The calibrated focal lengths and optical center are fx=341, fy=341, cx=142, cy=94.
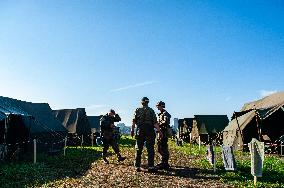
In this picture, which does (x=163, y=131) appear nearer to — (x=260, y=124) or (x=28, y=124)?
(x=28, y=124)

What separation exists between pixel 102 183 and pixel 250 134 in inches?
974

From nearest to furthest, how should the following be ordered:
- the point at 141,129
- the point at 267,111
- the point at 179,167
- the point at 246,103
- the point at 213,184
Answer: the point at 213,184, the point at 141,129, the point at 179,167, the point at 267,111, the point at 246,103

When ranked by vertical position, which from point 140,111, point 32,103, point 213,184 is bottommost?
point 213,184

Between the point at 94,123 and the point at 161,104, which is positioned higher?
the point at 94,123

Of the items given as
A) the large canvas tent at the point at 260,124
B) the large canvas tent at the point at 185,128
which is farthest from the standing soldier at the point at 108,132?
the large canvas tent at the point at 185,128

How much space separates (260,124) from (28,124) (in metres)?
19.3

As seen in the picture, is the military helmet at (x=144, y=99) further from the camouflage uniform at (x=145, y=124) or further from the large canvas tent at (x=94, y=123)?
the large canvas tent at (x=94, y=123)

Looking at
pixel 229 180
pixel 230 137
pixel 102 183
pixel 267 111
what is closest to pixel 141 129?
pixel 102 183

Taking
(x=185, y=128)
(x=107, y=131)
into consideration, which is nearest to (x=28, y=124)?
(x=107, y=131)

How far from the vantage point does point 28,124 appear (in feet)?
90.7

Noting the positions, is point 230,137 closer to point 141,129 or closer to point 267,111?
point 267,111

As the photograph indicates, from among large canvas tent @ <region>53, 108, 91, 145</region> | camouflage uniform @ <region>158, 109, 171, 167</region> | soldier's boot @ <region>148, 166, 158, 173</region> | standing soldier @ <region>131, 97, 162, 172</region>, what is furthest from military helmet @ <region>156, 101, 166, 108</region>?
large canvas tent @ <region>53, 108, 91, 145</region>

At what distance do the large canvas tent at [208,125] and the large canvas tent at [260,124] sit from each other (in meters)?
14.1

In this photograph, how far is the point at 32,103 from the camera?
32.7m
